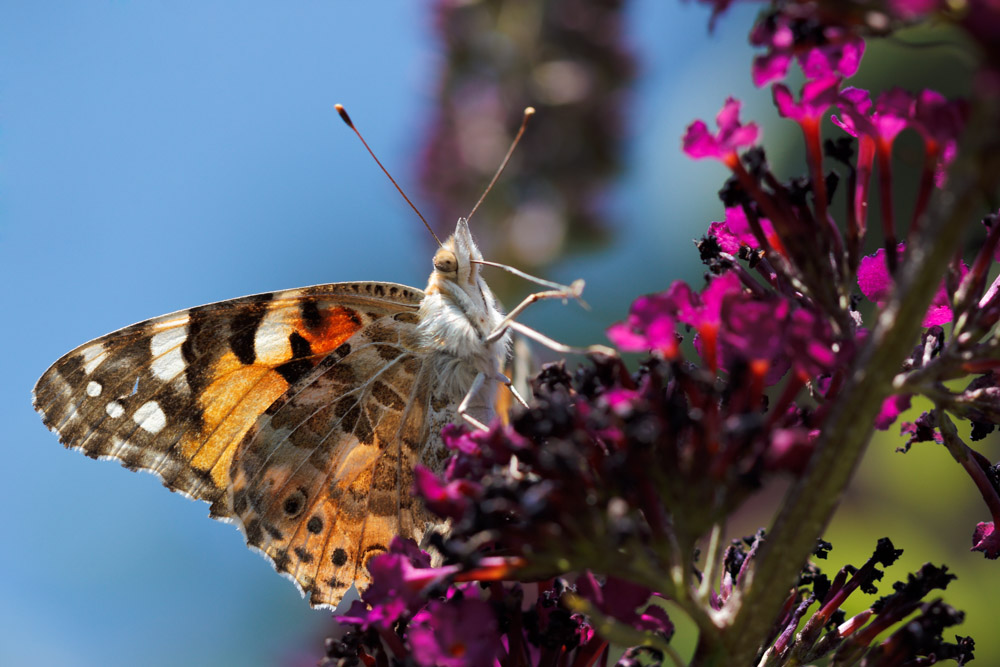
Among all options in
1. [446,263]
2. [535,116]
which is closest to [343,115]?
[446,263]

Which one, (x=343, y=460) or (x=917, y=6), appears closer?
(x=917, y=6)

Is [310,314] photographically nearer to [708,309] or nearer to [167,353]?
[167,353]

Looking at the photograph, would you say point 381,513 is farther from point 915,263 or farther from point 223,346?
point 915,263

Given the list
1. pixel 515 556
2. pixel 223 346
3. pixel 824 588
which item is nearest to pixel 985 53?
pixel 515 556

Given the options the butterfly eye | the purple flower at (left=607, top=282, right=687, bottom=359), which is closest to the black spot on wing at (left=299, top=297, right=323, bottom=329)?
the butterfly eye

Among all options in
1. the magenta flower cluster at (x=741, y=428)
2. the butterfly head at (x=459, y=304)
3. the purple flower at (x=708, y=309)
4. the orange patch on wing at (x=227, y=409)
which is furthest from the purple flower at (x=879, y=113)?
the orange patch on wing at (x=227, y=409)

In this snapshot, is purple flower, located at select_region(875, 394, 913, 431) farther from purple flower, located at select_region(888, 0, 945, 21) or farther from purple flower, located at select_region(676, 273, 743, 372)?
purple flower, located at select_region(888, 0, 945, 21)

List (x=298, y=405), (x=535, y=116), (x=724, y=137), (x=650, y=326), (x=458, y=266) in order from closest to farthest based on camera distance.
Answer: (x=650, y=326), (x=724, y=137), (x=298, y=405), (x=458, y=266), (x=535, y=116)
